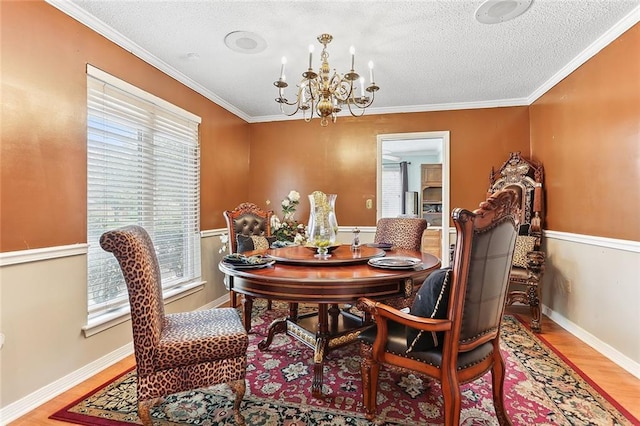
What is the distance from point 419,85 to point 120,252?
3.30 metres

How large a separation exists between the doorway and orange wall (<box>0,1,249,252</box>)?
3.19 meters

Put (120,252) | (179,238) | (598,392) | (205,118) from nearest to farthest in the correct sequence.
Result: (120,252), (598,392), (179,238), (205,118)

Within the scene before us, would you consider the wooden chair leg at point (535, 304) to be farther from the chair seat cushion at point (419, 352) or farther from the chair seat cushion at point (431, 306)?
the chair seat cushion at point (431, 306)

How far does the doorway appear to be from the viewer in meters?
4.24

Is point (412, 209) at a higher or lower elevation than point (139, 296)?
higher

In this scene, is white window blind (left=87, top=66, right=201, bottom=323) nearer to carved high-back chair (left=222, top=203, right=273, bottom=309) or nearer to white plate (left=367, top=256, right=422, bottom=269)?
carved high-back chair (left=222, top=203, right=273, bottom=309)

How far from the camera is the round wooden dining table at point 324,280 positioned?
62.0 inches

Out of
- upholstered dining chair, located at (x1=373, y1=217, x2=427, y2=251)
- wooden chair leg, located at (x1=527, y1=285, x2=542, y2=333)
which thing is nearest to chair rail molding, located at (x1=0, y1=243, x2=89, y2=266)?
upholstered dining chair, located at (x1=373, y1=217, x2=427, y2=251)

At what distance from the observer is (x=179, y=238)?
3336 mm

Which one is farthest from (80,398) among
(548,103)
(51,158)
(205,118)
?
(548,103)

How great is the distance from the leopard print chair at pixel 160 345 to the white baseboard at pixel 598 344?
2665 mm

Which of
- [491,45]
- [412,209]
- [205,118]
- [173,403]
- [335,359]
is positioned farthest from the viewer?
[412,209]

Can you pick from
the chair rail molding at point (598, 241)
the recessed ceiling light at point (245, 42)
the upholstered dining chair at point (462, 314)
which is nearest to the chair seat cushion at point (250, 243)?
the recessed ceiling light at point (245, 42)

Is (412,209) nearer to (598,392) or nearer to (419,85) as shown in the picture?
(419,85)
